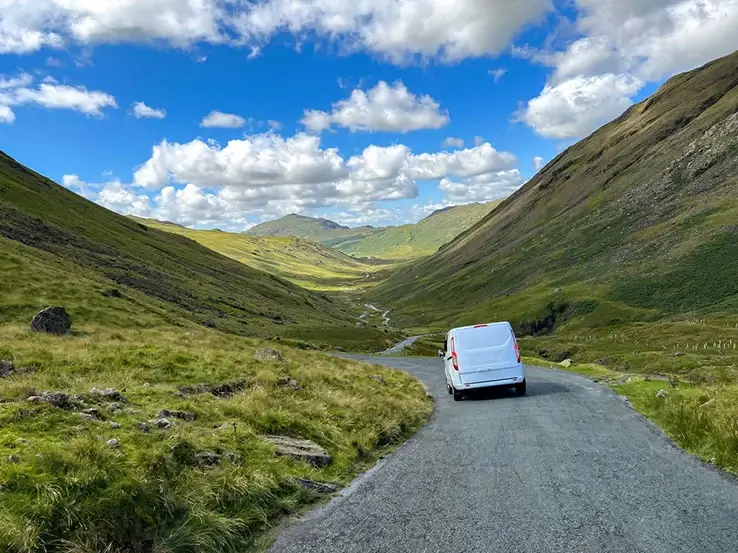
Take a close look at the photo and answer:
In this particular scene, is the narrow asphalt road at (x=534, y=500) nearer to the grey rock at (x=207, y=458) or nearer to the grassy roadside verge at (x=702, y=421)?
the grassy roadside verge at (x=702, y=421)

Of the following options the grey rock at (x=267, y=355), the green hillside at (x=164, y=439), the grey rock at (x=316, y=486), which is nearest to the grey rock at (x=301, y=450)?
the green hillside at (x=164, y=439)

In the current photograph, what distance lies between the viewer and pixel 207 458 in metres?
9.60

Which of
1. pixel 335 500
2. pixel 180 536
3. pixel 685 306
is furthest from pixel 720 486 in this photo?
pixel 685 306

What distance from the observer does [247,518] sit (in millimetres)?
8188

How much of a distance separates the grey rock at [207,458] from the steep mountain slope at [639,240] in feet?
321

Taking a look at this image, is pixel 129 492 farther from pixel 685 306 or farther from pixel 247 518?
pixel 685 306

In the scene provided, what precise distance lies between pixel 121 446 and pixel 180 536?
2.57 meters

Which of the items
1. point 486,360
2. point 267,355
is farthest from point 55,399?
point 267,355

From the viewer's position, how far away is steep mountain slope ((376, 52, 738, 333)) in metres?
102

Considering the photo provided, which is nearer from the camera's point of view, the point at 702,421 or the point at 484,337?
the point at 702,421

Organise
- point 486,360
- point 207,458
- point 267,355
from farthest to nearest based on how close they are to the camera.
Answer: point 267,355
point 486,360
point 207,458

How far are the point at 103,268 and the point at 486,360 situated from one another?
73012 millimetres

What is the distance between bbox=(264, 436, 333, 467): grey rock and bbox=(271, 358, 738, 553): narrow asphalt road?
1163mm

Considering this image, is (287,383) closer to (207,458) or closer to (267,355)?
(207,458)
